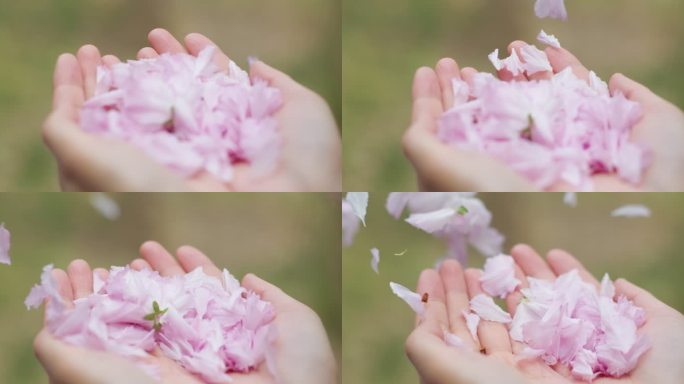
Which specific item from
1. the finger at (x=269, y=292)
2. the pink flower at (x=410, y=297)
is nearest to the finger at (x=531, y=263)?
the pink flower at (x=410, y=297)

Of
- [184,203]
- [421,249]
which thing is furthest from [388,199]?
[184,203]

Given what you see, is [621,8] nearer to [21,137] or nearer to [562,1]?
[562,1]

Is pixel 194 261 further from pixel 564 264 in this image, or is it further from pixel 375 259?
pixel 564 264

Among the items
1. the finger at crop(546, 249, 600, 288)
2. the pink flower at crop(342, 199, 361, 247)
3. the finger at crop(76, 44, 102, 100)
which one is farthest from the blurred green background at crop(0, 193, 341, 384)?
the finger at crop(546, 249, 600, 288)

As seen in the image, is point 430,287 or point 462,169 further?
point 430,287

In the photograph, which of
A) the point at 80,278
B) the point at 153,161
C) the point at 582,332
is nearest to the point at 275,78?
the point at 153,161

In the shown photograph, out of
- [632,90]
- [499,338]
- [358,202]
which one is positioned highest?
[632,90]

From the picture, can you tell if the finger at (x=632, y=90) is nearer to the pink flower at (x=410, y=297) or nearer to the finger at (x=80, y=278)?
the pink flower at (x=410, y=297)
